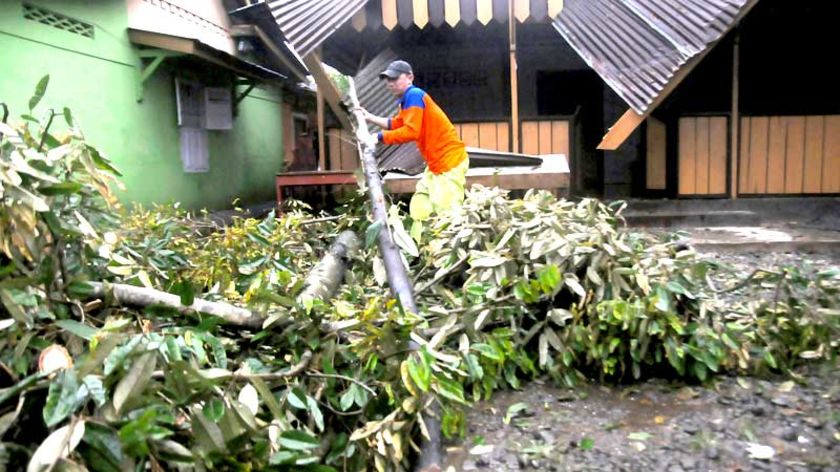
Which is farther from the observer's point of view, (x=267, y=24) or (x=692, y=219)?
(x=267, y=24)

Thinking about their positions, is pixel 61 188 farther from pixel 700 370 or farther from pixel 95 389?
A: pixel 700 370

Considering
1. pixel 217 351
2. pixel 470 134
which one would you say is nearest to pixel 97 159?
pixel 217 351

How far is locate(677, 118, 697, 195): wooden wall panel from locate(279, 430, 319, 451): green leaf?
310 inches

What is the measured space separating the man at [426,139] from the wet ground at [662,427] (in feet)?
6.49

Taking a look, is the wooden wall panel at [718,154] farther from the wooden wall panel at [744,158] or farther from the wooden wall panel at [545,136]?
the wooden wall panel at [545,136]

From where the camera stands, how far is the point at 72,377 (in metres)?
1.87

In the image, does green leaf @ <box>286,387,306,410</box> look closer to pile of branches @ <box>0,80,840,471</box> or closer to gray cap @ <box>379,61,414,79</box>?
pile of branches @ <box>0,80,840,471</box>

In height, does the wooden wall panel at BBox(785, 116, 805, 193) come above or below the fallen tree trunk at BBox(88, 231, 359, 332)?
above

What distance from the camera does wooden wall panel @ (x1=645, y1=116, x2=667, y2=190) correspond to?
9.20m

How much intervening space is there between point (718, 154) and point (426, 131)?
5.38 meters

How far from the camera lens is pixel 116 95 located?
892cm

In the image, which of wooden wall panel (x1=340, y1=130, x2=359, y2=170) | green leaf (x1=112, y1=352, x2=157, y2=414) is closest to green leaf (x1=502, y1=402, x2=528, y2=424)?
green leaf (x1=112, y1=352, x2=157, y2=414)

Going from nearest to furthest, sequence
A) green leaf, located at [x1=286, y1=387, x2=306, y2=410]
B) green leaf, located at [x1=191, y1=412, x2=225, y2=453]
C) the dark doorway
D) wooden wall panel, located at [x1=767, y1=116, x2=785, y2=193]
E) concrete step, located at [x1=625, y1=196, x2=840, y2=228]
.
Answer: green leaf, located at [x1=191, y1=412, x2=225, y2=453], green leaf, located at [x1=286, y1=387, x2=306, y2=410], concrete step, located at [x1=625, y1=196, x2=840, y2=228], wooden wall panel, located at [x1=767, y1=116, x2=785, y2=193], the dark doorway

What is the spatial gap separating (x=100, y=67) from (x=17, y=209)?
7201mm
